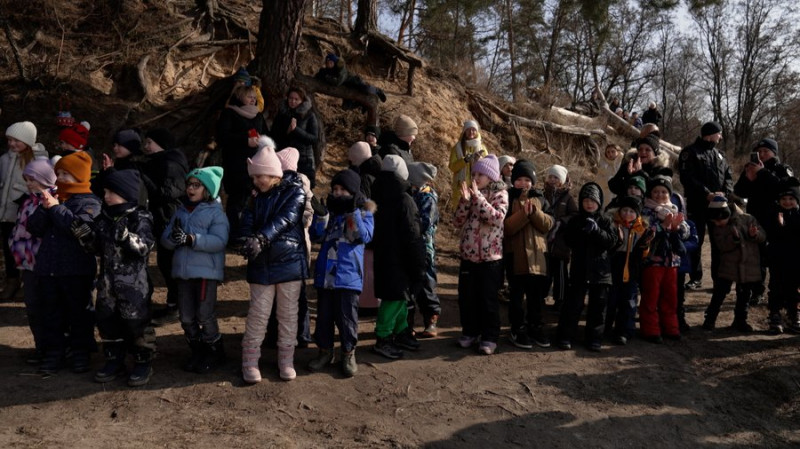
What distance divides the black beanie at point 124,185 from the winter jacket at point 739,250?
19.6ft

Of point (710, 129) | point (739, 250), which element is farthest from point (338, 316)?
point (710, 129)

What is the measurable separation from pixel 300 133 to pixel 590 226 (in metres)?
3.68

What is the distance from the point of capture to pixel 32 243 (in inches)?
198

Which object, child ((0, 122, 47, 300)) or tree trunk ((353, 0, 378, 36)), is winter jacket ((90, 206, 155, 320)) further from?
tree trunk ((353, 0, 378, 36))

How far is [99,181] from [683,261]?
609cm

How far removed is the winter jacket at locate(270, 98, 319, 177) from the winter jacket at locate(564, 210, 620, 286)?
3418 millimetres

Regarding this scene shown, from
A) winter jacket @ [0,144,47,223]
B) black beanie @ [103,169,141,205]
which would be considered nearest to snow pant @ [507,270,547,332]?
black beanie @ [103,169,141,205]

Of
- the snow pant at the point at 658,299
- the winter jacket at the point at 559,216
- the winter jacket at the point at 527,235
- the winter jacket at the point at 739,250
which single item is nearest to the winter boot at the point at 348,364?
the winter jacket at the point at 527,235

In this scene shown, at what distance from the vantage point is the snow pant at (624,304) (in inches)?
238

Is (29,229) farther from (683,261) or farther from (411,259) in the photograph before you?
(683,261)

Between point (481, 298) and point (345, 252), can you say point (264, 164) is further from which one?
point (481, 298)

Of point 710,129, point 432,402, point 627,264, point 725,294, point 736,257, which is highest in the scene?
point 710,129

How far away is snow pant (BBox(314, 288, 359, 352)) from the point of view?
4.87 metres

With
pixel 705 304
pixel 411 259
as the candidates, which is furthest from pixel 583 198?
pixel 705 304
